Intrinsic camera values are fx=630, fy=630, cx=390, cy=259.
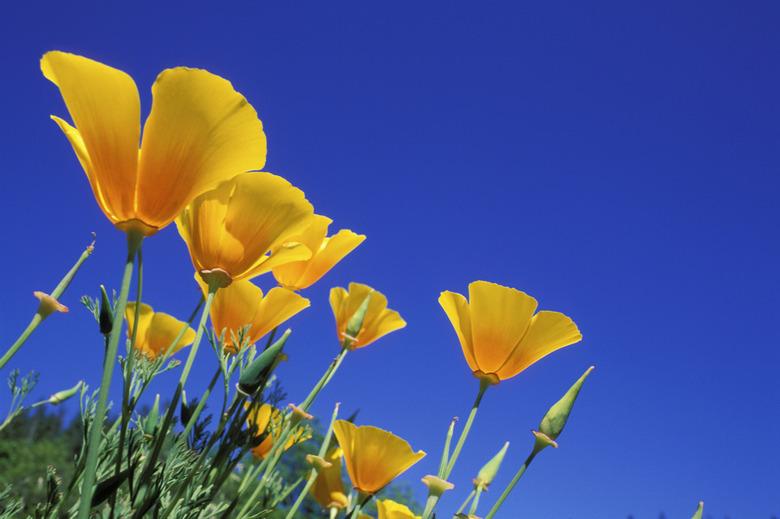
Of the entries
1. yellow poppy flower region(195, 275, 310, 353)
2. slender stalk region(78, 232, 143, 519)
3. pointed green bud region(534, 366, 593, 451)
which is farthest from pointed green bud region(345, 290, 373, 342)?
slender stalk region(78, 232, 143, 519)

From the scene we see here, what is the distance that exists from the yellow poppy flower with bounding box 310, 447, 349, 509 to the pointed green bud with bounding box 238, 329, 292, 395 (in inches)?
24.6

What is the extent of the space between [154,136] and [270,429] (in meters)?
0.81

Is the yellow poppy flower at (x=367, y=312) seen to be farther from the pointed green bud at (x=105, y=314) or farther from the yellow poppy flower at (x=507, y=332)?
the pointed green bud at (x=105, y=314)

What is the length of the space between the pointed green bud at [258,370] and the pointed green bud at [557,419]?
0.55 m

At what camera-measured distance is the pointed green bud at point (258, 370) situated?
1.06 m

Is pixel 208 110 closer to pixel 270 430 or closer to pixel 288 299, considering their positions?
pixel 288 299

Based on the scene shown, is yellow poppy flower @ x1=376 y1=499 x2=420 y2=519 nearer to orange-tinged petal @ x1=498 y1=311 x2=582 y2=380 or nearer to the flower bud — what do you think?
orange-tinged petal @ x1=498 y1=311 x2=582 y2=380

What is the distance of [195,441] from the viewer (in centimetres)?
141

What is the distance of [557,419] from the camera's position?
4.14 feet

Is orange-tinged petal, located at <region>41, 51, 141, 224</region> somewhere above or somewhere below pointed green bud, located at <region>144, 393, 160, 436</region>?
above

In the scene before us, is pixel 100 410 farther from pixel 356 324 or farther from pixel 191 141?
pixel 356 324

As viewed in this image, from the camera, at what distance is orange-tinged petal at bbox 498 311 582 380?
1458 millimetres

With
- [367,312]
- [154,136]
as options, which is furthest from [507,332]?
[154,136]

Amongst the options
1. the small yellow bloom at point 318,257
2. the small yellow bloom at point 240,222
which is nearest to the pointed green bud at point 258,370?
the small yellow bloom at point 240,222
